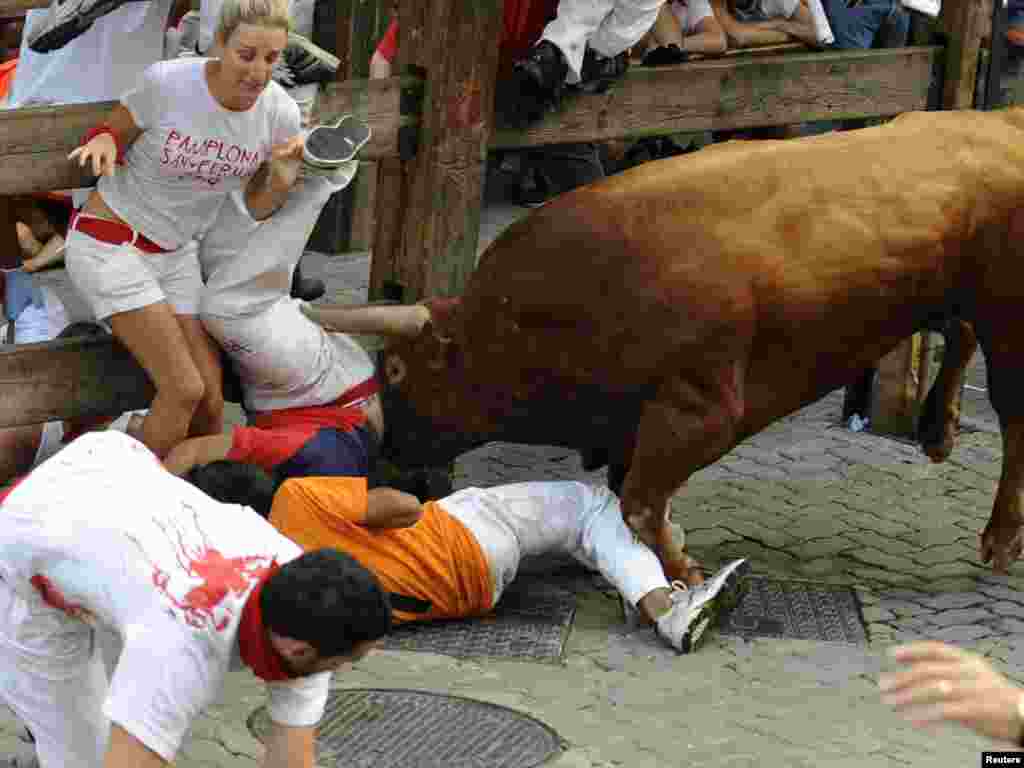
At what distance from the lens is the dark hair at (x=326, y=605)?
434 cm

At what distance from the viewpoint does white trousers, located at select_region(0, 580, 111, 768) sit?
4.89 meters

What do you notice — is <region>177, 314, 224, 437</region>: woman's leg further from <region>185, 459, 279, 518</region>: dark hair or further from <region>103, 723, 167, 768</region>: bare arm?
<region>103, 723, 167, 768</region>: bare arm

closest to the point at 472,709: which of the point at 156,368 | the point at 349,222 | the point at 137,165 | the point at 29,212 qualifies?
the point at 156,368

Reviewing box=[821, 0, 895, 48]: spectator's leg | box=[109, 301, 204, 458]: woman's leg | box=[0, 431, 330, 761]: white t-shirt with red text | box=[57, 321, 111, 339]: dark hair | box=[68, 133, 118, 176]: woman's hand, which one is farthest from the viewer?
box=[821, 0, 895, 48]: spectator's leg

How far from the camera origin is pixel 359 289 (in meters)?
10.5

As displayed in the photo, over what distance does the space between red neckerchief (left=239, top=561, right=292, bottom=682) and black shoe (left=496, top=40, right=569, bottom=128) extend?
11.7 ft

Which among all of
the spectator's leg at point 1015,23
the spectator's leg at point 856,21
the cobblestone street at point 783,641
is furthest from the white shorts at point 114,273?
the spectator's leg at point 1015,23

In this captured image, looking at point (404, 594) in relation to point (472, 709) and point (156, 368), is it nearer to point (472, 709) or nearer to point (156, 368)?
point (472, 709)

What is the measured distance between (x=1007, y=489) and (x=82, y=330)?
10.6ft

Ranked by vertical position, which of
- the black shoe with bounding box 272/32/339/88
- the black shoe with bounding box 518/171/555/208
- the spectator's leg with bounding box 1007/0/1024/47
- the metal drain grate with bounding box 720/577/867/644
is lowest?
the black shoe with bounding box 518/171/555/208

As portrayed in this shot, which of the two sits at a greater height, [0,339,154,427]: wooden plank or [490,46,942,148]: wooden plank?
[490,46,942,148]: wooden plank

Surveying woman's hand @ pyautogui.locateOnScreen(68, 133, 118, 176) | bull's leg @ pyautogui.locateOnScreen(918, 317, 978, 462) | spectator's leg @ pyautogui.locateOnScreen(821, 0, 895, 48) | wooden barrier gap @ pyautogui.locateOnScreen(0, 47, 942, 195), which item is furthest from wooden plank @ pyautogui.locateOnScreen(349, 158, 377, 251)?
woman's hand @ pyautogui.locateOnScreen(68, 133, 118, 176)

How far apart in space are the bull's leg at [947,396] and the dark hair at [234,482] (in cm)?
282

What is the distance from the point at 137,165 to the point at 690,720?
233 cm
